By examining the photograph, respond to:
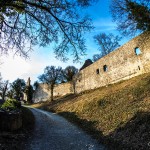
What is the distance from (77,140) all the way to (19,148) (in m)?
2.99

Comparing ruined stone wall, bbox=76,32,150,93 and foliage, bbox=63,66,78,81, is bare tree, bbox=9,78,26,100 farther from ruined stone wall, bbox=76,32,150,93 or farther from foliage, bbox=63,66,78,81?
ruined stone wall, bbox=76,32,150,93

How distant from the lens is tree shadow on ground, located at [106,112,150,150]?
6965 mm

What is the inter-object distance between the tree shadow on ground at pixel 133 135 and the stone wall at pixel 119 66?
9515mm

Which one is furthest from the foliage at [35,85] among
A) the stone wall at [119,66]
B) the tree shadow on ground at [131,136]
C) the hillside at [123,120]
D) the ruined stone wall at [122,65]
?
the tree shadow on ground at [131,136]

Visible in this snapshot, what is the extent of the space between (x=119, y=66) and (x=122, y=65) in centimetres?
54

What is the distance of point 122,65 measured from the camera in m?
22.8

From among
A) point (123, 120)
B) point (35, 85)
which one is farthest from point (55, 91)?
point (123, 120)

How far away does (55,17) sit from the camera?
28.9 ft

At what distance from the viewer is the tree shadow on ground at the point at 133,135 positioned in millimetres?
6965

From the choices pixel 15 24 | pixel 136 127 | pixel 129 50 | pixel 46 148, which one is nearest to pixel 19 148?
pixel 46 148

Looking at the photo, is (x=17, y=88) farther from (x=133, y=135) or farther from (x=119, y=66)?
(x=133, y=135)

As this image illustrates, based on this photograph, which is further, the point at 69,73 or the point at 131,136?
the point at 69,73

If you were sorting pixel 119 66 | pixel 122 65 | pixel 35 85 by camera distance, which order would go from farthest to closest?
pixel 35 85 < pixel 119 66 < pixel 122 65

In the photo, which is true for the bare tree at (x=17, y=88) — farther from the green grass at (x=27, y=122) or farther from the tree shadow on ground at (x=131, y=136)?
the tree shadow on ground at (x=131, y=136)
